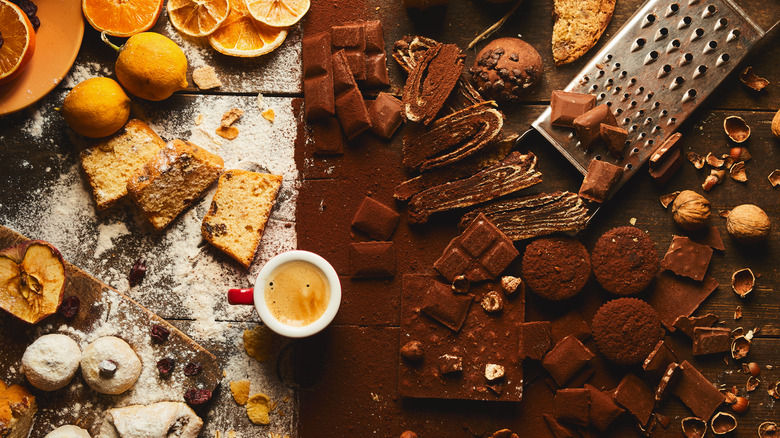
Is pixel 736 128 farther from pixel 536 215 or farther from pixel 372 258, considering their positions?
pixel 372 258

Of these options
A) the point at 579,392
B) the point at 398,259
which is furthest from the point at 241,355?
the point at 579,392

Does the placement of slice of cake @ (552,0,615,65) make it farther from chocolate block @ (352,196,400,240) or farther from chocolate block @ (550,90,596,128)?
chocolate block @ (352,196,400,240)

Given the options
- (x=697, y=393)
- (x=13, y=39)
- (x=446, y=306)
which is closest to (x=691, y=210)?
(x=697, y=393)

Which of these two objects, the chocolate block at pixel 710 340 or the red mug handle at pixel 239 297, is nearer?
the red mug handle at pixel 239 297

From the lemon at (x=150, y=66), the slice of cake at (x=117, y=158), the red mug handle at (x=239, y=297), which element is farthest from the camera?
the slice of cake at (x=117, y=158)

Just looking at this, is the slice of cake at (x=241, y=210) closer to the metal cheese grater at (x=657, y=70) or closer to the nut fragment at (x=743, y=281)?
the metal cheese grater at (x=657, y=70)

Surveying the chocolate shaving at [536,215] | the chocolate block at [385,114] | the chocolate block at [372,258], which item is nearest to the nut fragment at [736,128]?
the chocolate shaving at [536,215]
